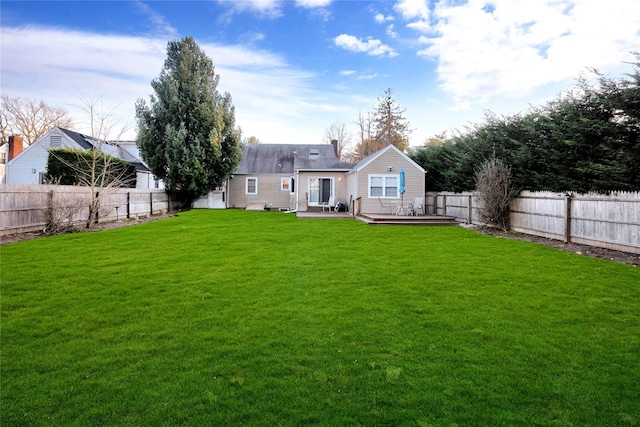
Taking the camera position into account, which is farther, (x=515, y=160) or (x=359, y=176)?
(x=359, y=176)

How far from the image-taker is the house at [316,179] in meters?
19.1

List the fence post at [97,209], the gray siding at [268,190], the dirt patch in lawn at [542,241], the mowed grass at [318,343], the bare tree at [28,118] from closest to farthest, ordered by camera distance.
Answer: the mowed grass at [318,343], the dirt patch in lawn at [542,241], the fence post at [97,209], the gray siding at [268,190], the bare tree at [28,118]

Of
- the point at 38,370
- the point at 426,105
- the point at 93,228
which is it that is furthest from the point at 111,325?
the point at 426,105

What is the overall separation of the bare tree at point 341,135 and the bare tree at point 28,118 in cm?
2702

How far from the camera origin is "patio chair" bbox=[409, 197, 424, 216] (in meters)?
17.7

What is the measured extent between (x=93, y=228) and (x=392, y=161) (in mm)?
13956

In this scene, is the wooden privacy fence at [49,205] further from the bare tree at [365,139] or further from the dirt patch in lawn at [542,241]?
the bare tree at [365,139]

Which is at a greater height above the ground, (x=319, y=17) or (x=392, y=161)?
(x=319, y=17)

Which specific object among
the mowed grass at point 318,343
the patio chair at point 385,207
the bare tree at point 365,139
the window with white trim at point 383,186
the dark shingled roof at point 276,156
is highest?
the bare tree at point 365,139

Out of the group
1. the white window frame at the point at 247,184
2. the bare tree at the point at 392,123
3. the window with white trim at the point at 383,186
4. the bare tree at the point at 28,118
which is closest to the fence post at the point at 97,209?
the window with white trim at the point at 383,186

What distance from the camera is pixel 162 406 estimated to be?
104 inches

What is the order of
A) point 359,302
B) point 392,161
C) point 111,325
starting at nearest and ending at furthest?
point 111,325 → point 359,302 → point 392,161

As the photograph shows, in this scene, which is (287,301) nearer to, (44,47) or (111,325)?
(111,325)

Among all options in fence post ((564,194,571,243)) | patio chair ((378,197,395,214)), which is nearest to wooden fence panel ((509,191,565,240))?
fence post ((564,194,571,243))
